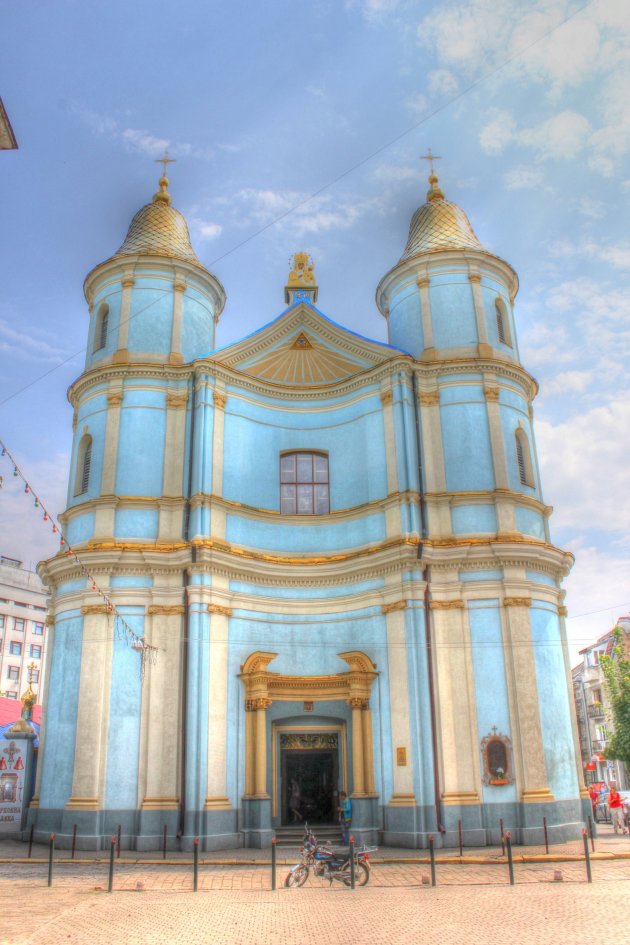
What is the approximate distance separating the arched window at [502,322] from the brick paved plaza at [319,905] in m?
17.0

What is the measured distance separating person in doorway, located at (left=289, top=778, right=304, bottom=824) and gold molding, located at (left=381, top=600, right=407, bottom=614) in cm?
599

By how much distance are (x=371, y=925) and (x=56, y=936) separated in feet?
15.5

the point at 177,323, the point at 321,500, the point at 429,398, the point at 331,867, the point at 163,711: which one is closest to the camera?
the point at 331,867

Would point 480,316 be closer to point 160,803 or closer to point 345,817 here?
point 345,817

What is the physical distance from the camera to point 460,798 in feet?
73.3

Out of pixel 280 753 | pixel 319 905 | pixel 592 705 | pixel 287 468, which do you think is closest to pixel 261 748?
pixel 280 753

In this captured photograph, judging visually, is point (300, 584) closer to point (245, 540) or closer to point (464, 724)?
point (245, 540)

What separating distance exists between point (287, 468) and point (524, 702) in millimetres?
11191

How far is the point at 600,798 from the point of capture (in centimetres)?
3653

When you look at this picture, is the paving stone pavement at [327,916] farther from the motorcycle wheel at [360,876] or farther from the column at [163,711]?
the column at [163,711]

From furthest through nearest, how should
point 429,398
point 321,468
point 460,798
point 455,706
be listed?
point 321,468, point 429,398, point 455,706, point 460,798

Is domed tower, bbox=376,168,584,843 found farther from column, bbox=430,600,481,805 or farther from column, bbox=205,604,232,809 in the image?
column, bbox=205,604,232,809

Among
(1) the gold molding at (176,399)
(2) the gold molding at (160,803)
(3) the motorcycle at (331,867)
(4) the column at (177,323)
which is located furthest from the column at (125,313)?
(3) the motorcycle at (331,867)

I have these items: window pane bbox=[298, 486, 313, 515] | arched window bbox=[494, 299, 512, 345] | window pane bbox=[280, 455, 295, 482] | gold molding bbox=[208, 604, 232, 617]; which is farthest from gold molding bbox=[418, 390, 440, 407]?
gold molding bbox=[208, 604, 232, 617]
